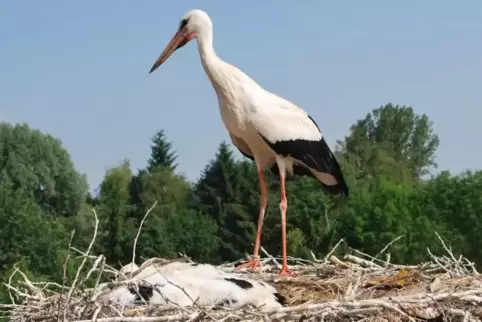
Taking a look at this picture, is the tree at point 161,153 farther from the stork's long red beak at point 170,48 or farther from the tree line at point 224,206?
the stork's long red beak at point 170,48

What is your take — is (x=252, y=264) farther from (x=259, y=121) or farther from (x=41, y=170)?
(x=41, y=170)

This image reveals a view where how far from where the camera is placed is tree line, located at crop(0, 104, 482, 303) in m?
33.0

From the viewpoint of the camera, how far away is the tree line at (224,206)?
108 feet

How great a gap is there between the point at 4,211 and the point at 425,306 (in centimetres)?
3485

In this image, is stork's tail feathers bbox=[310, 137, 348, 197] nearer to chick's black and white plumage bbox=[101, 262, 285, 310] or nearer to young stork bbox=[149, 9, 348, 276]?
young stork bbox=[149, 9, 348, 276]

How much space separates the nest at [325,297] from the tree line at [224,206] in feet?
61.0

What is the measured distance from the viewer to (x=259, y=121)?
20.4ft

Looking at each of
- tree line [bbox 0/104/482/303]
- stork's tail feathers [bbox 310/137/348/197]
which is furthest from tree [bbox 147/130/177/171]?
stork's tail feathers [bbox 310/137/348/197]

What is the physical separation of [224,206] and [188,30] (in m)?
34.1

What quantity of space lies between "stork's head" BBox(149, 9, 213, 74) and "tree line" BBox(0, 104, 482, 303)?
17447mm

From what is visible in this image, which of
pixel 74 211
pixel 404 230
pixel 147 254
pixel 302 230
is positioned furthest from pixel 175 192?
pixel 404 230

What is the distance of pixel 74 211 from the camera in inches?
1934

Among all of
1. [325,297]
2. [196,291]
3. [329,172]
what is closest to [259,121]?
[329,172]

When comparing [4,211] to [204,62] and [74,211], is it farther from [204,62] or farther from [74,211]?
[204,62]
